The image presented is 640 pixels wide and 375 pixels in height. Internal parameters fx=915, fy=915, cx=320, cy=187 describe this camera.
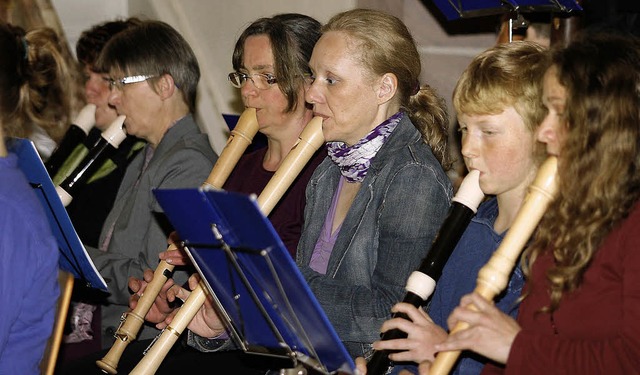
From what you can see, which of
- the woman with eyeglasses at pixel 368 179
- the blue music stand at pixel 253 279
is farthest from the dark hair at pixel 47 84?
the blue music stand at pixel 253 279

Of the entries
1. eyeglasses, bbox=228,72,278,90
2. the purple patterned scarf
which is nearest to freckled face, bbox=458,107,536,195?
the purple patterned scarf

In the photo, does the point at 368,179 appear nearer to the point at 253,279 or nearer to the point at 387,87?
the point at 387,87

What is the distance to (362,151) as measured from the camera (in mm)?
2398

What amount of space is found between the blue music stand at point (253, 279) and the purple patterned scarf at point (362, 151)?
2.01 ft

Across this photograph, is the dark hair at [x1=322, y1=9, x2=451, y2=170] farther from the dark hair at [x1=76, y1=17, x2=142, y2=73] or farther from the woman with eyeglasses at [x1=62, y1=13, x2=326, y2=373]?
the dark hair at [x1=76, y1=17, x2=142, y2=73]

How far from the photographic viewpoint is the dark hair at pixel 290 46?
9.42ft

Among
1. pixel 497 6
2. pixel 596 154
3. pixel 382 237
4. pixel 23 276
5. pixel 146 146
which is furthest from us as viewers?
pixel 146 146

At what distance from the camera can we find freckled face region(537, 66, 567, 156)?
5.76 ft

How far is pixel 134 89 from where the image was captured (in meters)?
3.34

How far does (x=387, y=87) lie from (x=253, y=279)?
2.75ft

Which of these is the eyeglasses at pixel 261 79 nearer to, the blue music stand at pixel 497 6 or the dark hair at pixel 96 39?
the blue music stand at pixel 497 6

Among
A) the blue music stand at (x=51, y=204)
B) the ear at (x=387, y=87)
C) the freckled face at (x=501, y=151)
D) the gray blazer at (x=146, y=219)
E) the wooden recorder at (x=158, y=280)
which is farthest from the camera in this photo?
the gray blazer at (x=146, y=219)

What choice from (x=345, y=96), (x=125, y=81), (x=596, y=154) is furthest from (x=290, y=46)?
(x=596, y=154)

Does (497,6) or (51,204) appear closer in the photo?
(51,204)
